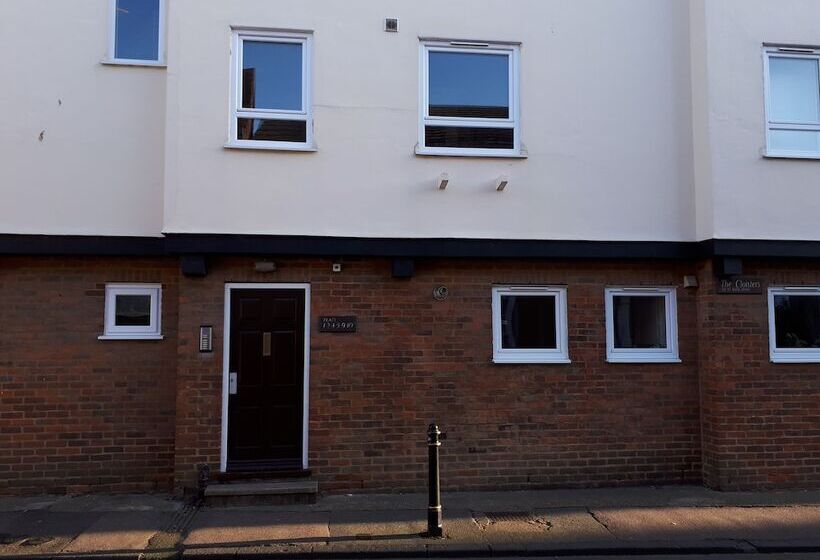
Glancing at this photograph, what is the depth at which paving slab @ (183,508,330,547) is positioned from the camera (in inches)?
244

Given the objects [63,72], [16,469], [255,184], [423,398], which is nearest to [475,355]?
[423,398]

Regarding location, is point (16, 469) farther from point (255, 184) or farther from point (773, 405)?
point (773, 405)

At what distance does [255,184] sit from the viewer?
25.0ft

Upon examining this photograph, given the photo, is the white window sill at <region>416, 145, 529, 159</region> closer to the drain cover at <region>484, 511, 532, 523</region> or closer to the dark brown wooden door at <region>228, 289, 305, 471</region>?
the dark brown wooden door at <region>228, 289, 305, 471</region>

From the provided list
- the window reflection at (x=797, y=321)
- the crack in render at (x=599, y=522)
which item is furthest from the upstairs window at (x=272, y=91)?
the window reflection at (x=797, y=321)

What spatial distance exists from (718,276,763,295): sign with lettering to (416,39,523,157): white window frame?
108 inches

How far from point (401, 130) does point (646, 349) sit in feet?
12.5

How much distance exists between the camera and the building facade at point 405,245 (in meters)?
7.63

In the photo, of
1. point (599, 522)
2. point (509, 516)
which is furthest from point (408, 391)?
point (599, 522)

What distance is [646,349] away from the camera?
827cm

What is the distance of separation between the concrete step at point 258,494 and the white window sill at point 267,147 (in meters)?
3.58

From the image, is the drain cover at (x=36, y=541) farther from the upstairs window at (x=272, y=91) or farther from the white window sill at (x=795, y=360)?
the white window sill at (x=795, y=360)

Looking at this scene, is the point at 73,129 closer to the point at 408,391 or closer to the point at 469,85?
the point at 469,85

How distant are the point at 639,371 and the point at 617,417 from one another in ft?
1.94
